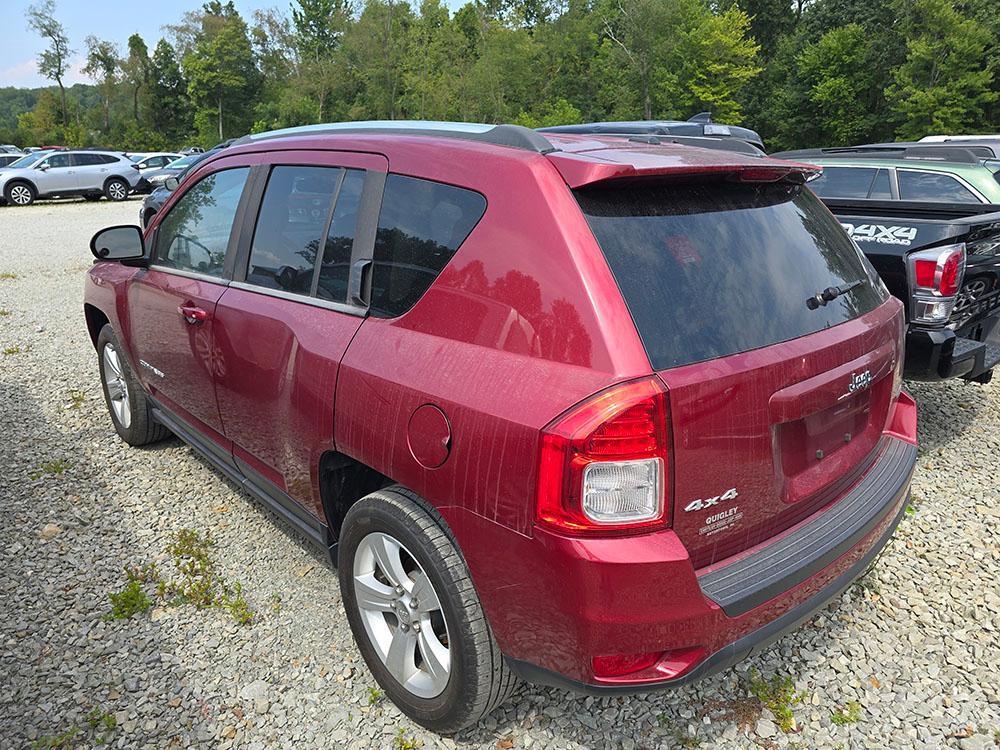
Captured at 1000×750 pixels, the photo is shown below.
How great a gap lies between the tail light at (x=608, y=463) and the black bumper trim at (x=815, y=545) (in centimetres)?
30

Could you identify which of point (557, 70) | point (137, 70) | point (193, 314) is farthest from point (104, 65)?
point (193, 314)

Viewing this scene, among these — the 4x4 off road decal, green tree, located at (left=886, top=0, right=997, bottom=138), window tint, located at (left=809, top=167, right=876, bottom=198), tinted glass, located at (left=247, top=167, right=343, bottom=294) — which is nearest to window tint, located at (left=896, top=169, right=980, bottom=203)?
window tint, located at (left=809, top=167, right=876, bottom=198)

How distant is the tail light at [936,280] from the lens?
378cm

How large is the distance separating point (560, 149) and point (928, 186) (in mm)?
6720

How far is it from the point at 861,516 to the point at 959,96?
40.3 meters

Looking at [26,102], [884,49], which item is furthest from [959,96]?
[26,102]

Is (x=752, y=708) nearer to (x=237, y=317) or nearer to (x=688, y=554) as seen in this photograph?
(x=688, y=554)

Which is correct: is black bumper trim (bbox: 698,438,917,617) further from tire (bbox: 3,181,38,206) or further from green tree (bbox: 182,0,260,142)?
green tree (bbox: 182,0,260,142)

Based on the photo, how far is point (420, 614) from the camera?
217 centimetres

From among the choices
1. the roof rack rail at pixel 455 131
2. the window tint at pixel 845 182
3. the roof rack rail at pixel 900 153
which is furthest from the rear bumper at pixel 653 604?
the roof rack rail at pixel 900 153

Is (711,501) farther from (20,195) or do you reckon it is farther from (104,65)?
(104,65)

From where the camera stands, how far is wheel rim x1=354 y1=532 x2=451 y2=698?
215cm

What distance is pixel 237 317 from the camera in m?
2.77

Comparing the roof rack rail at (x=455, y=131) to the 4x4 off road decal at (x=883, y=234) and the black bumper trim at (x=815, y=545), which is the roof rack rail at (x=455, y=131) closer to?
the black bumper trim at (x=815, y=545)
